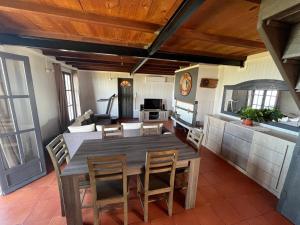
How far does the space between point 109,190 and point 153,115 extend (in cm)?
554

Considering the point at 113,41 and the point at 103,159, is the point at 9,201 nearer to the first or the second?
the point at 103,159

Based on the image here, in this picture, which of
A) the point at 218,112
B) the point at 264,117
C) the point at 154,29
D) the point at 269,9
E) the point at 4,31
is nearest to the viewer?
the point at 269,9

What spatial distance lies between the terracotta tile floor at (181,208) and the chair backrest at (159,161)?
625 millimetres

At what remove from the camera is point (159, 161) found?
1550mm

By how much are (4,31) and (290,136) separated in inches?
177

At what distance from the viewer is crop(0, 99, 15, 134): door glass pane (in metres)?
1.99

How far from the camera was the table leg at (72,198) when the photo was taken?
1387 mm

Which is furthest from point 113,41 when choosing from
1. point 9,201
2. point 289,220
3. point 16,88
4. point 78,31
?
point 289,220

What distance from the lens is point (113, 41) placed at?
2.25 meters

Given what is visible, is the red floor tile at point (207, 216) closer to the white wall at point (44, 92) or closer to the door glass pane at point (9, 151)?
the door glass pane at point (9, 151)

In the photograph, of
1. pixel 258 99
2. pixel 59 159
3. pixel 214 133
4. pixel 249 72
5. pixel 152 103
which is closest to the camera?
pixel 59 159

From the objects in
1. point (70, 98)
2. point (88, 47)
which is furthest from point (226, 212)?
point (70, 98)

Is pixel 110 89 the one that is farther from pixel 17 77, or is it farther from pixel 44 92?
pixel 17 77

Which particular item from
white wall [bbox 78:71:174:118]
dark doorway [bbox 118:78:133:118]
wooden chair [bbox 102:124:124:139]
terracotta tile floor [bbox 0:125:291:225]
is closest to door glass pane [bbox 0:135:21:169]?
terracotta tile floor [bbox 0:125:291:225]
